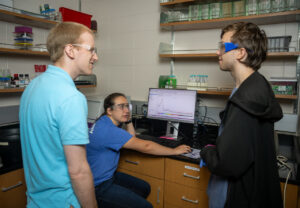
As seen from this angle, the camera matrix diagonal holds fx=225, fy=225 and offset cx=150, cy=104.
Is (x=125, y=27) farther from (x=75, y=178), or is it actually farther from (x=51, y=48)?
(x=75, y=178)

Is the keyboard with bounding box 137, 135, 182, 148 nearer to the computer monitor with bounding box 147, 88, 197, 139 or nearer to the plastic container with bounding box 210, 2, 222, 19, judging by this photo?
the computer monitor with bounding box 147, 88, 197, 139

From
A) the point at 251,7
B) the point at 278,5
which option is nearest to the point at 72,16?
the point at 251,7

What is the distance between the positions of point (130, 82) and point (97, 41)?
844 mm

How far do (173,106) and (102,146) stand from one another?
34.7 inches

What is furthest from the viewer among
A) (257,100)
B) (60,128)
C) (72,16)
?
(72,16)

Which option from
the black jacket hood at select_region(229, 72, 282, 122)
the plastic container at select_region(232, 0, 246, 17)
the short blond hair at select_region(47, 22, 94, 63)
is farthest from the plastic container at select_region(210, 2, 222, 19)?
the short blond hair at select_region(47, 22, 94, 63)

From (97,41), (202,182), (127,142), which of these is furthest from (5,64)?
(202,182)

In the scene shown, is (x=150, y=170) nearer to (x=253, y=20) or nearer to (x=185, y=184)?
(x=185, y=184)

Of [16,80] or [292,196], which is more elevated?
[16,80]

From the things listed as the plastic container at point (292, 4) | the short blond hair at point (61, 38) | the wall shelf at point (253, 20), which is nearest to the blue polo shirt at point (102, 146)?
→ the short blond hair at point (61, 38)

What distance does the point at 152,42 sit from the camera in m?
2.89

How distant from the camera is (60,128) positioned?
96cm

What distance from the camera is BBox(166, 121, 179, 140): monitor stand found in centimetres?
228

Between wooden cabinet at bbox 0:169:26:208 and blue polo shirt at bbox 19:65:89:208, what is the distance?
2.56 feet
